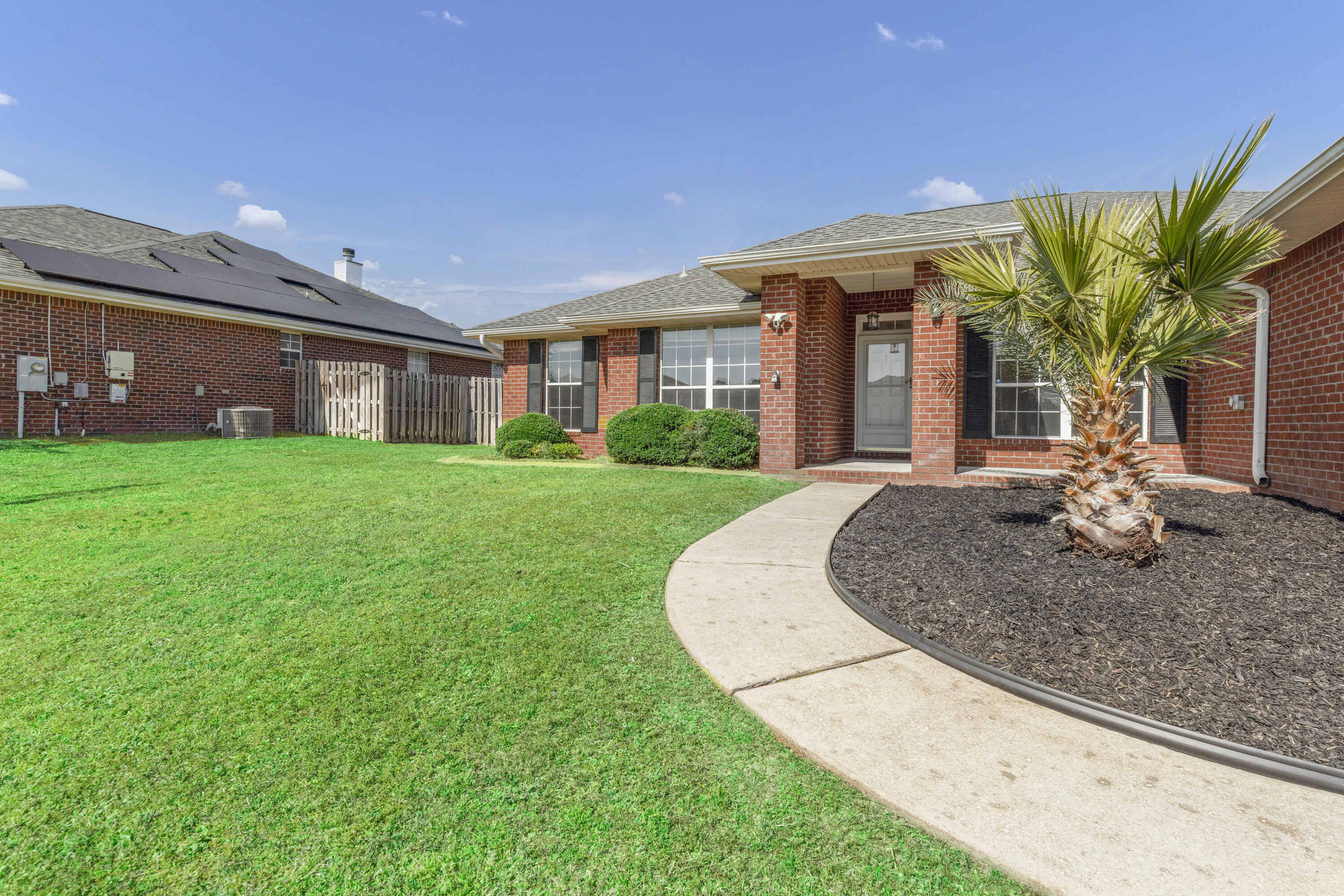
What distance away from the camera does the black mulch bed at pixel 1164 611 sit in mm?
2275

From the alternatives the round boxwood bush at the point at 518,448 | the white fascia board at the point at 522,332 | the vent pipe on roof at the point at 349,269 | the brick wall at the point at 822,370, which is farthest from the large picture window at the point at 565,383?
the vent pipe on roof at the point at 349,269

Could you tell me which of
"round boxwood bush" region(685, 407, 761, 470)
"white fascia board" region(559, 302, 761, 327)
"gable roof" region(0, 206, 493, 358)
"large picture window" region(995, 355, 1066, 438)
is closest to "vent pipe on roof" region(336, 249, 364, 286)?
"gable roof" region(0, 206, 493, 358)

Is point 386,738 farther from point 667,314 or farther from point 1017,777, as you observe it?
point 667,314

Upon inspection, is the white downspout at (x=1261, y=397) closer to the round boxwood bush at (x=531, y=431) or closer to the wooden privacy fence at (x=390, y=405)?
the round boxwood bush at (x=531, y=431)

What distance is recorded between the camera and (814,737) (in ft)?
6.52

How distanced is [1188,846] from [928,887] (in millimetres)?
710

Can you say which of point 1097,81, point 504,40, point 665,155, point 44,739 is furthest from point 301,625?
point 665,155

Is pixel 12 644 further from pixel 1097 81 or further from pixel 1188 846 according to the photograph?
pixel 1097 81

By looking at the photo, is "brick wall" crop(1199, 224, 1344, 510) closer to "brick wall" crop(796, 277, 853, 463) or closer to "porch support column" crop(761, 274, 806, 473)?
"brick wall" crop(796, 277, 853, 463)

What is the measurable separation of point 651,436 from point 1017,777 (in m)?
8.38

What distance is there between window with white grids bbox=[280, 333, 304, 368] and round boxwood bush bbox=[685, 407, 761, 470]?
11.7 metres

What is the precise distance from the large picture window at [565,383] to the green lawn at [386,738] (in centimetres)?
866

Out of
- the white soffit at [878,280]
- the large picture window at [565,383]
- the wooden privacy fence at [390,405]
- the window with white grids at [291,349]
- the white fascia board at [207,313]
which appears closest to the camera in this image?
the white soffit at [878,280]

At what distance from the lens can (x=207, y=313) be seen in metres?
13.5
